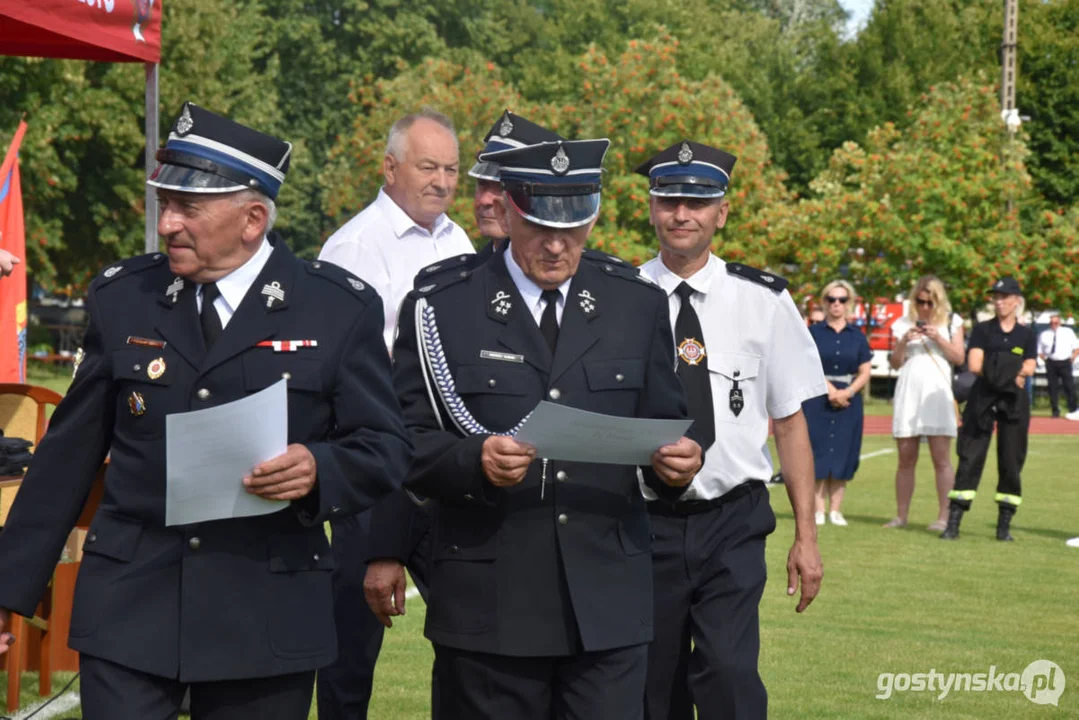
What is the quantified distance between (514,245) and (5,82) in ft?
113

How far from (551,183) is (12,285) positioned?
285 inches

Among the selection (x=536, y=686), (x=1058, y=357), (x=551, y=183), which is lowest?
(x=1058, y=357)

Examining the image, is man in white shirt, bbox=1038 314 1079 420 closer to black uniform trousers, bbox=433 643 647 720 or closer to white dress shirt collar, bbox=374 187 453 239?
white dress shirt collar, bbox=374 187 453 239

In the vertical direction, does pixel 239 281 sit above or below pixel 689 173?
below

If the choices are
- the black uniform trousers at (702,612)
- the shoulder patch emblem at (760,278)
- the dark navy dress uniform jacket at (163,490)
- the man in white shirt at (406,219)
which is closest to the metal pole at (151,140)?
the man in white shirt at (406,219)

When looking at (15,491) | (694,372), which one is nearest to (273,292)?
(694,372)

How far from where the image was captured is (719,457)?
582 cm

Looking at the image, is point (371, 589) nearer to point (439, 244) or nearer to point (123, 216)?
point (439, 244)

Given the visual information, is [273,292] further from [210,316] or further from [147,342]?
[147,342]

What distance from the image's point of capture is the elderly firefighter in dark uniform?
384cm

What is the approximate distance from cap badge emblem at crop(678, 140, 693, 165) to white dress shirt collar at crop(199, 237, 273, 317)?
242 cm

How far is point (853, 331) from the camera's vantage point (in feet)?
53.3

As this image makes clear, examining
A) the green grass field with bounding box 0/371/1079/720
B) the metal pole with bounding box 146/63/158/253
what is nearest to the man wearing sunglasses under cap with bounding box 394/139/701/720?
the metal pole with bounding box 146/63/158/253

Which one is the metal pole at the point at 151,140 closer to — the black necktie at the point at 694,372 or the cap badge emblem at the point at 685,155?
the cap badge emblem at the point at 685,155
